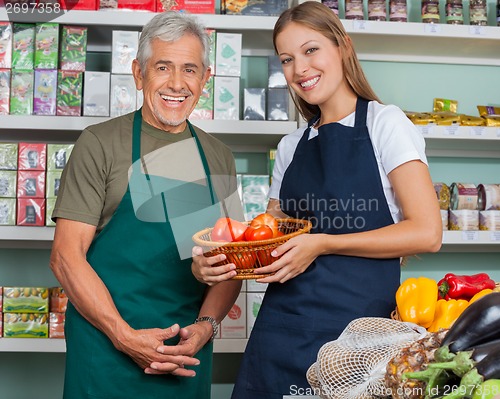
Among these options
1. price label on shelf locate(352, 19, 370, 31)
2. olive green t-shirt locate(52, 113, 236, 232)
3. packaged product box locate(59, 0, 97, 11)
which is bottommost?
olive green t-shirt locate(52, 113, 236, 232)

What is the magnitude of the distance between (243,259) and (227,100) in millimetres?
1385

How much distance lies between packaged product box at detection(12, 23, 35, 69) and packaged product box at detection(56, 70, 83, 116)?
0.48ft

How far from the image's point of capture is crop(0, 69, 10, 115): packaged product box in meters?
2.66

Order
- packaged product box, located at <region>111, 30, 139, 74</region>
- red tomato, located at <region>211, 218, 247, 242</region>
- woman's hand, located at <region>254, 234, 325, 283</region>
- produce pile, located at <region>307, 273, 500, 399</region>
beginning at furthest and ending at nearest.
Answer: packaged product box, located at <region>111, 30, 139, 74</region> → red tomato, located at <region>211, 218, 247, 242</region> → woman's hand, located at <region>254, 234, 325, 283</region> → produce pile, located at <region>307, 273, 500, 399</region>

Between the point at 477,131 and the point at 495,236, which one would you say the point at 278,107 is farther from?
the point at 495,236

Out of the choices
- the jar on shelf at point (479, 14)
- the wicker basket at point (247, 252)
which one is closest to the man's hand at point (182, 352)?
the wicker basket at point (247, 252)

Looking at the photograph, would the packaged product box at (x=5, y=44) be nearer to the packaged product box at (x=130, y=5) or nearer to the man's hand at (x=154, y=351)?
the packaged product box at (x=130, y=5)

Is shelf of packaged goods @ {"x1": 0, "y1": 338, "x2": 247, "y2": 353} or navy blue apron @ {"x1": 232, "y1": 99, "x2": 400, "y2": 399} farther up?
navy blue apron @ {"x1": 232, "y1": 99, "x2": 400, "y2": 399}

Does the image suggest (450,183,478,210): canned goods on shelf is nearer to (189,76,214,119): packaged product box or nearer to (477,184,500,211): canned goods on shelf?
(477,184,500,211): canned goods on shelf

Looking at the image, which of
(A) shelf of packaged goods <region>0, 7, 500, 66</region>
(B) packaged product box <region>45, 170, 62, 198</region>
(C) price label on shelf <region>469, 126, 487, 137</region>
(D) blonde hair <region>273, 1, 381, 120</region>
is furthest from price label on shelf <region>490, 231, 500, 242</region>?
(B) packaged product box <region>45, 170, 62, 198</region>

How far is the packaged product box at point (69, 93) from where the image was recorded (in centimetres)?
267

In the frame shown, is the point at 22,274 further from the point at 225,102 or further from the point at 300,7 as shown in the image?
the point at 300,7

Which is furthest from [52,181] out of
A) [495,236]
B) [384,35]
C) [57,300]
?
[495,236]

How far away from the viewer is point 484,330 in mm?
745
